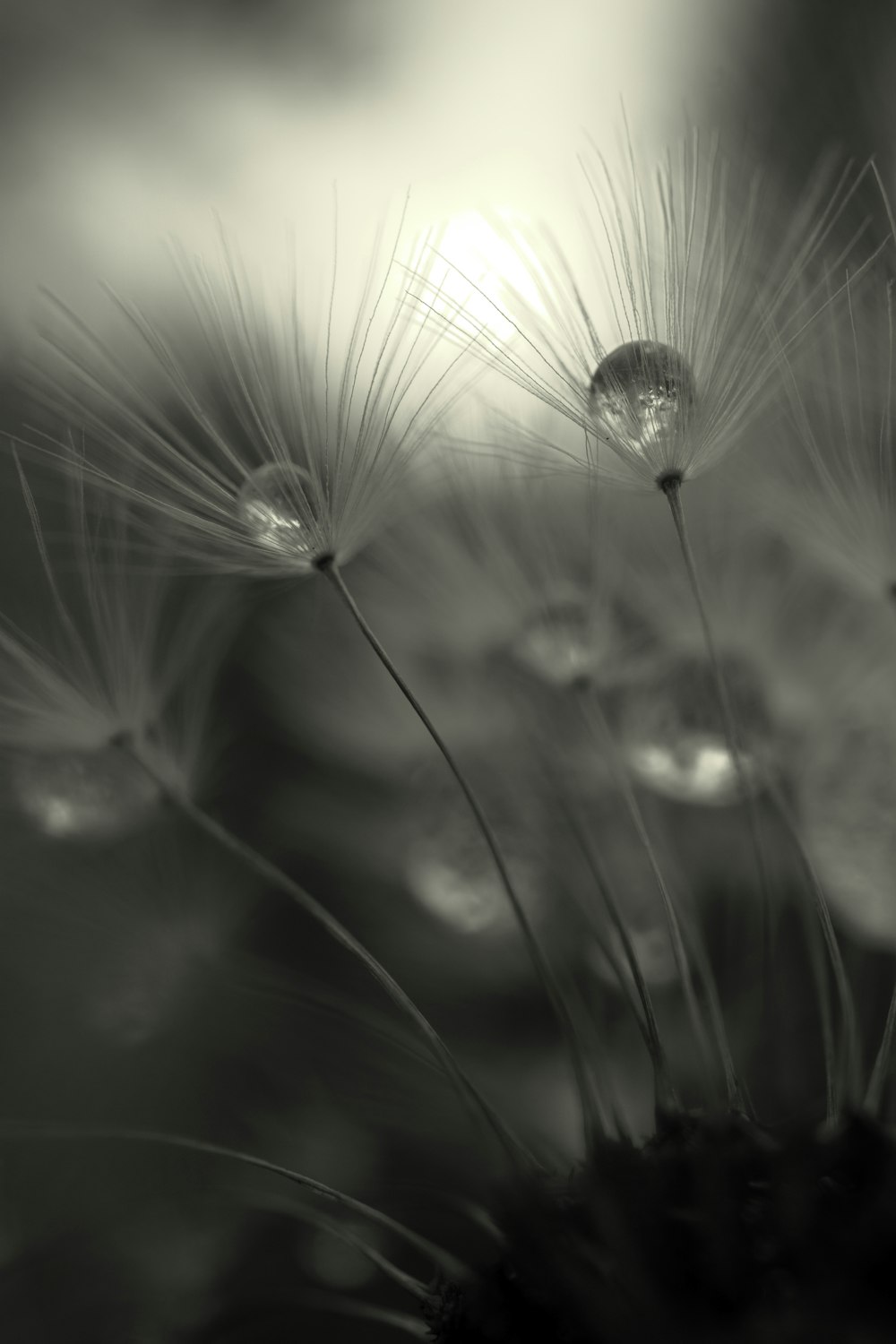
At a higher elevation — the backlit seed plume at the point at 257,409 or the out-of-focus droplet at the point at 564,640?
the backlit seed plume at the point at 257,409

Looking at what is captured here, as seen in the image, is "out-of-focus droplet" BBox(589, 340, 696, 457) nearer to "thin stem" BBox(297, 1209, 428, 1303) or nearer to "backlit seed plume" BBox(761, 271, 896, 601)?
"backlit seed plume" BBox(761, 271, 896, 601)

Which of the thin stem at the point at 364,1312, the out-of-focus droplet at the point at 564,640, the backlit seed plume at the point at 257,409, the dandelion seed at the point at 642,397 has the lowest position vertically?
the thin stem at the point at 364,1312

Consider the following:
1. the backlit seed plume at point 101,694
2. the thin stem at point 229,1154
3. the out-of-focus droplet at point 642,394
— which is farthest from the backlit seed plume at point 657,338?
the thin stem at point 229,1154

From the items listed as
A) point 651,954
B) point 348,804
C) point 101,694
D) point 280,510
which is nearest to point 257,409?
point 280,510

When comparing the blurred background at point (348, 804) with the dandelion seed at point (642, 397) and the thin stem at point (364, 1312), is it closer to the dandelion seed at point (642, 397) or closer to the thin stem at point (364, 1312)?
the thin stem at point (364, 1312)

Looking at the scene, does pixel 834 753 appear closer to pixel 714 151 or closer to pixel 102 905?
pixel 714 151

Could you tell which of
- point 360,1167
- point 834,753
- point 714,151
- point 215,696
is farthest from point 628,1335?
point 714,151
